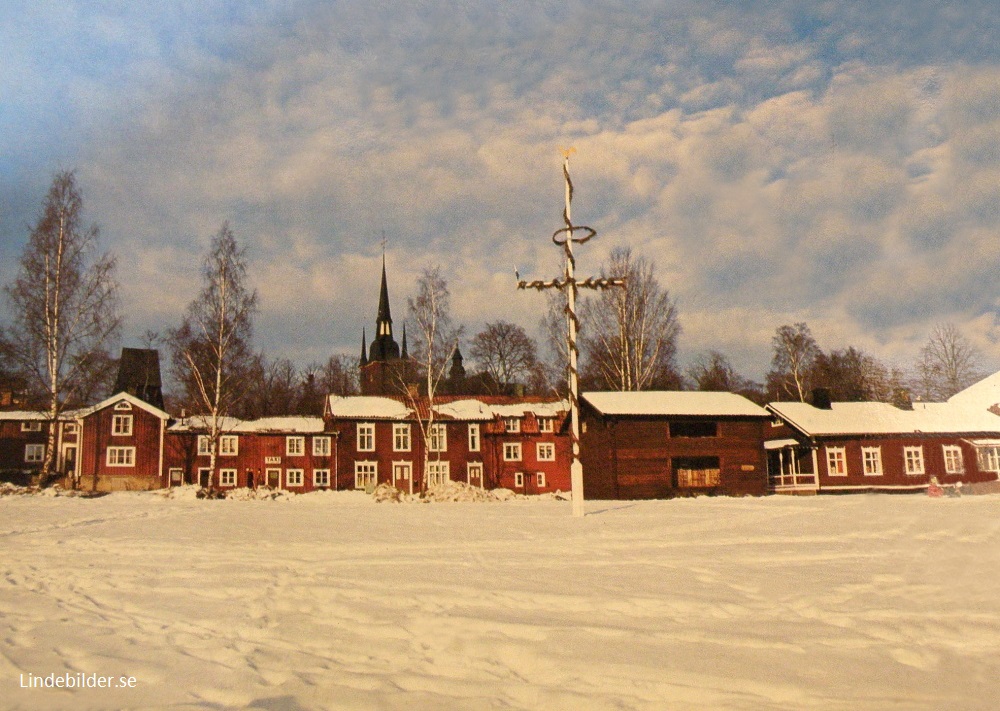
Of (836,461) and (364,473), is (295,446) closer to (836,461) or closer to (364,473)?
(364,473)

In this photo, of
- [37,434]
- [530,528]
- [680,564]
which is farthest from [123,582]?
[37,434]

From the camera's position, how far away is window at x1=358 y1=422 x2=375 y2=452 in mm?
49031

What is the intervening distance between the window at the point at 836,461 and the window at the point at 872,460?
1.15 metres

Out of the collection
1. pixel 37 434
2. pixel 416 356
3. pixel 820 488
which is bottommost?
pixel 820 488

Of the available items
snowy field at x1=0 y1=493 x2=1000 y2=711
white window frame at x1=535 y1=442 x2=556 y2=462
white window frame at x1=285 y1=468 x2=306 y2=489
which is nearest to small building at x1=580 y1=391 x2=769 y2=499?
white window frame at x1=535 y1=442 x2=556 y2=462

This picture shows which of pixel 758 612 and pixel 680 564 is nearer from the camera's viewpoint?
pixel 758 612

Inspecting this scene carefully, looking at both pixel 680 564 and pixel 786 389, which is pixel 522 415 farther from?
pixel 680 564

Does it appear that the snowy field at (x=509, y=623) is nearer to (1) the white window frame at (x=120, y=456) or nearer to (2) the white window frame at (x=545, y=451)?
(1) the white window frame at (x=120, y=456)

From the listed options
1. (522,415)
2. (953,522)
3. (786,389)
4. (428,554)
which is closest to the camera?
(428,554)

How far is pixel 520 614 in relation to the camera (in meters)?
6.59

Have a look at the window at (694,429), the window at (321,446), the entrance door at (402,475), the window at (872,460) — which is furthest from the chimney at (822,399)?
the window at (321,446)

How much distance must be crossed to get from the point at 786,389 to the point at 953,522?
53.8m

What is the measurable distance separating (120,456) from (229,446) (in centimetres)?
686

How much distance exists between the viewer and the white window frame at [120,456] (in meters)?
46.4
